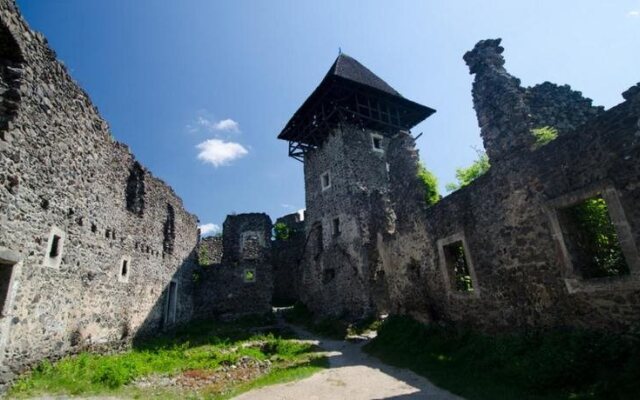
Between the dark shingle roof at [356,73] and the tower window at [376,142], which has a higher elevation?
the dark shingle roof at [356,73]

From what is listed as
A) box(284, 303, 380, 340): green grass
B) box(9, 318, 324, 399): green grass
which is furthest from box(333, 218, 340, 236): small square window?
box(9, 318, 324, 399): green grass

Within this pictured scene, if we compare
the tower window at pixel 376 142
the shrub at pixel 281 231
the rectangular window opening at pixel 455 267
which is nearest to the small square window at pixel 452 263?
the rectangular window opening at pixel 455 267

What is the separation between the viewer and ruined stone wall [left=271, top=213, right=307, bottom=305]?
85.8 feet

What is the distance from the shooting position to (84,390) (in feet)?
20.6

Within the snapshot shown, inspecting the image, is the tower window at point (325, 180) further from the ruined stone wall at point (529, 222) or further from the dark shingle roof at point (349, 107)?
the ruined stone wall at point (529, 222)

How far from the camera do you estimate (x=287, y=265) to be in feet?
89.1

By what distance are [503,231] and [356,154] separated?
1248 centimetres

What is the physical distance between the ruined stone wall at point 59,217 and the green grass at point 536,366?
7.91m

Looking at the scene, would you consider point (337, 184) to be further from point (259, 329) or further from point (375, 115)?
point (259, 329)

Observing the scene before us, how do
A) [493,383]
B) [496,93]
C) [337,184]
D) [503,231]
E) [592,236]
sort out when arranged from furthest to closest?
[337,184]
[496,93]
[503,231]
[592,236]
[493,383]

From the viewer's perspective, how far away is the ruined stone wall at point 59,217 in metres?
6.02

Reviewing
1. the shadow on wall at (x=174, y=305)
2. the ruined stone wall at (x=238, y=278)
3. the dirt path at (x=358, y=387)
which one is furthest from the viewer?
the ruined stone wall at (x=238, y=278)

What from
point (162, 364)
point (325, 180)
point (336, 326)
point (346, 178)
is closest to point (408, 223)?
point (336, 326)

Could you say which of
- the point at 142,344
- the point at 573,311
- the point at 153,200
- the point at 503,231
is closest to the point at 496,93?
the point at 503,231
